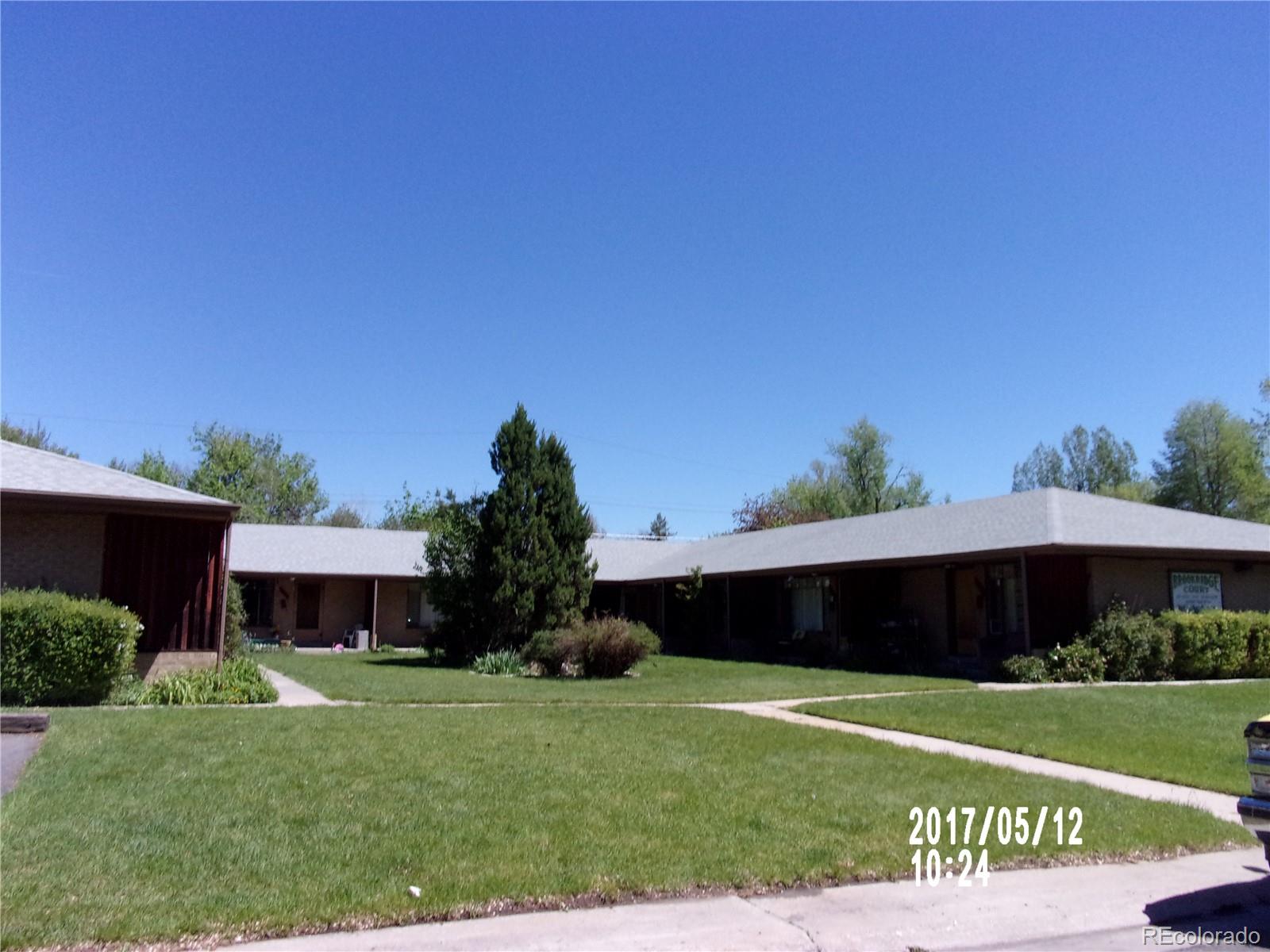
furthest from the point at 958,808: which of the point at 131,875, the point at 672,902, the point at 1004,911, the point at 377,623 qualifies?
the point at 377,623

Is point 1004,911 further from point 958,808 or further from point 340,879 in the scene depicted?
point 340,879

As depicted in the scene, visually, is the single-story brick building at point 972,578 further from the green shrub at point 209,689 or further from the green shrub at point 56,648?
the green shrub at point 56,648

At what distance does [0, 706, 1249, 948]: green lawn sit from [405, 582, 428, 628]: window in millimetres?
24829

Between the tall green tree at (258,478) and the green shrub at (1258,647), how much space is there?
56059 millimetres

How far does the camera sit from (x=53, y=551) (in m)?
16.9

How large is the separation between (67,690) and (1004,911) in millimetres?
13182

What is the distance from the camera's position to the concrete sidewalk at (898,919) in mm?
5004

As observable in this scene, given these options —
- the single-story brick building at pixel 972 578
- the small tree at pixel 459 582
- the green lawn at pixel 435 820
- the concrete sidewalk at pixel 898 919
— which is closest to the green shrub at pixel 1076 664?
the single-story brick building at pixel 972 578

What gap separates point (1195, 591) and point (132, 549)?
23.2 metres

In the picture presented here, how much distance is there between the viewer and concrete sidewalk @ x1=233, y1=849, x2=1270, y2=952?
5.00 meters

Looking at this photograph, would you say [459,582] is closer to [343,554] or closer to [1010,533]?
[343,554]

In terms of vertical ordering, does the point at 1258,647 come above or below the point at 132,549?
below

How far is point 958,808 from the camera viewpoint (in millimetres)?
7863

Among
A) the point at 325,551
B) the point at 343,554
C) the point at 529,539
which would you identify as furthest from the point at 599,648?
the point at 325,551
